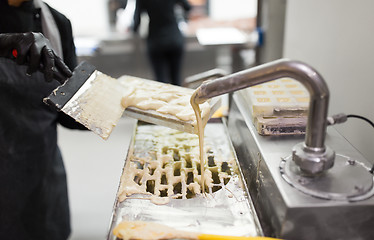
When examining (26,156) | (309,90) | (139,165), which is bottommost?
(26,156)

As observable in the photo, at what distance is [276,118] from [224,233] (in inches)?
17.2

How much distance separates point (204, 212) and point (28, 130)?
1.02 meters

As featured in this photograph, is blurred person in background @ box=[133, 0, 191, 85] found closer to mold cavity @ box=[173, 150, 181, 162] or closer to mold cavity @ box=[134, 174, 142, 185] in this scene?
mold cavity @ box=[173, 150, 181, 162]

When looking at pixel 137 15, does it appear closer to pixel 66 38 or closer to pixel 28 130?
pixel 66 38

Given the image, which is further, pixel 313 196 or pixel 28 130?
pixel 28 130

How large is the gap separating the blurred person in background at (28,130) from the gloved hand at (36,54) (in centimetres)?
21

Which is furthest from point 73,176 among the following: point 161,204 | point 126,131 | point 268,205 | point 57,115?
point 268,205

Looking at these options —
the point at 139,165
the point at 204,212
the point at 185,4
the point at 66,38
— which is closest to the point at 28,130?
the point at 66,38

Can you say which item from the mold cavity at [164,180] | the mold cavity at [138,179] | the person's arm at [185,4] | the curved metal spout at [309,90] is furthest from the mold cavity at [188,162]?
the person's arm at [185,4]

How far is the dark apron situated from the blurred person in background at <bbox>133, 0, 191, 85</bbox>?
7.11ft

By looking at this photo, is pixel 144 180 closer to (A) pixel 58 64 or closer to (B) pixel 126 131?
(A) pixel 58 64

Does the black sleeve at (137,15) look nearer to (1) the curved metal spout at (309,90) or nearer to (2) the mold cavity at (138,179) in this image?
(2) the mold cavity at (138,179)

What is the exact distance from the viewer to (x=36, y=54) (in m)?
1.20

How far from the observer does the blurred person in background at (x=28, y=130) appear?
60.7 inches
